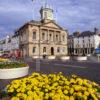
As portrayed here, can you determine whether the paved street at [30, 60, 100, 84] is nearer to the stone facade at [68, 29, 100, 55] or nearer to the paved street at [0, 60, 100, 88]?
the paved street at [0, 60, 100, 88]

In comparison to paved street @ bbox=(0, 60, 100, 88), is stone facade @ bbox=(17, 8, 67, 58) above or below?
above

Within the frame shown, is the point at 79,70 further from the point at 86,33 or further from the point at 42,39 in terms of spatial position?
the point at 86,33

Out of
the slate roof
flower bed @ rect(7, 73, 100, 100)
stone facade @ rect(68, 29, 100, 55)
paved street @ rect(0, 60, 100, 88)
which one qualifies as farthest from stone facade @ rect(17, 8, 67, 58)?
flower bed @ rect(7, 73, 100, 100)

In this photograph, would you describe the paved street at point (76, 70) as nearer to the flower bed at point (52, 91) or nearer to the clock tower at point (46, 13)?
the flower bed at point (52, 91)

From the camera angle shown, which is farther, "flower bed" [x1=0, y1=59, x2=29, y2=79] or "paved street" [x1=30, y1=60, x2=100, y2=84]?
"paved street" [x1=30, y1=60, x2=100, y2=84]

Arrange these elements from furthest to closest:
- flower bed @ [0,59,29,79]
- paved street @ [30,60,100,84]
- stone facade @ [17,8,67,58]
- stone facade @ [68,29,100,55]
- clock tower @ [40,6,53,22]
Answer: stone facade @ [68,29,100,55]
clock tower @ [40,6,53,22]
stone facade @ [17,8,67,58]
paved street @ [30,60,100,84]
flower bed @ [0,59,29,79]

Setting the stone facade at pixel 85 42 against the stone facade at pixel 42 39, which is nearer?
the stone facade at pixel 42 39

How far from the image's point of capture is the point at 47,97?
18.0 ft

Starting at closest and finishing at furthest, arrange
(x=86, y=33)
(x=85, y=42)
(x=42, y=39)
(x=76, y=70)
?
(x=76, y=70) < (x=42, y=39) < (x=85, y=42) < (x=86, y=33)

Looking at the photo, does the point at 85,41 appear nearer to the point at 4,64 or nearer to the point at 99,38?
the point at 99,38

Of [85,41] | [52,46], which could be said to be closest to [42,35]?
[52,46]

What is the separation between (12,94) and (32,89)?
2.25 feet

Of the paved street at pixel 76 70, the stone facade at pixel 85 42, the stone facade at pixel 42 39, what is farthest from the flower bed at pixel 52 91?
the stone facade at pixel 85 42

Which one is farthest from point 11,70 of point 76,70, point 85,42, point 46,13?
point 85,42
